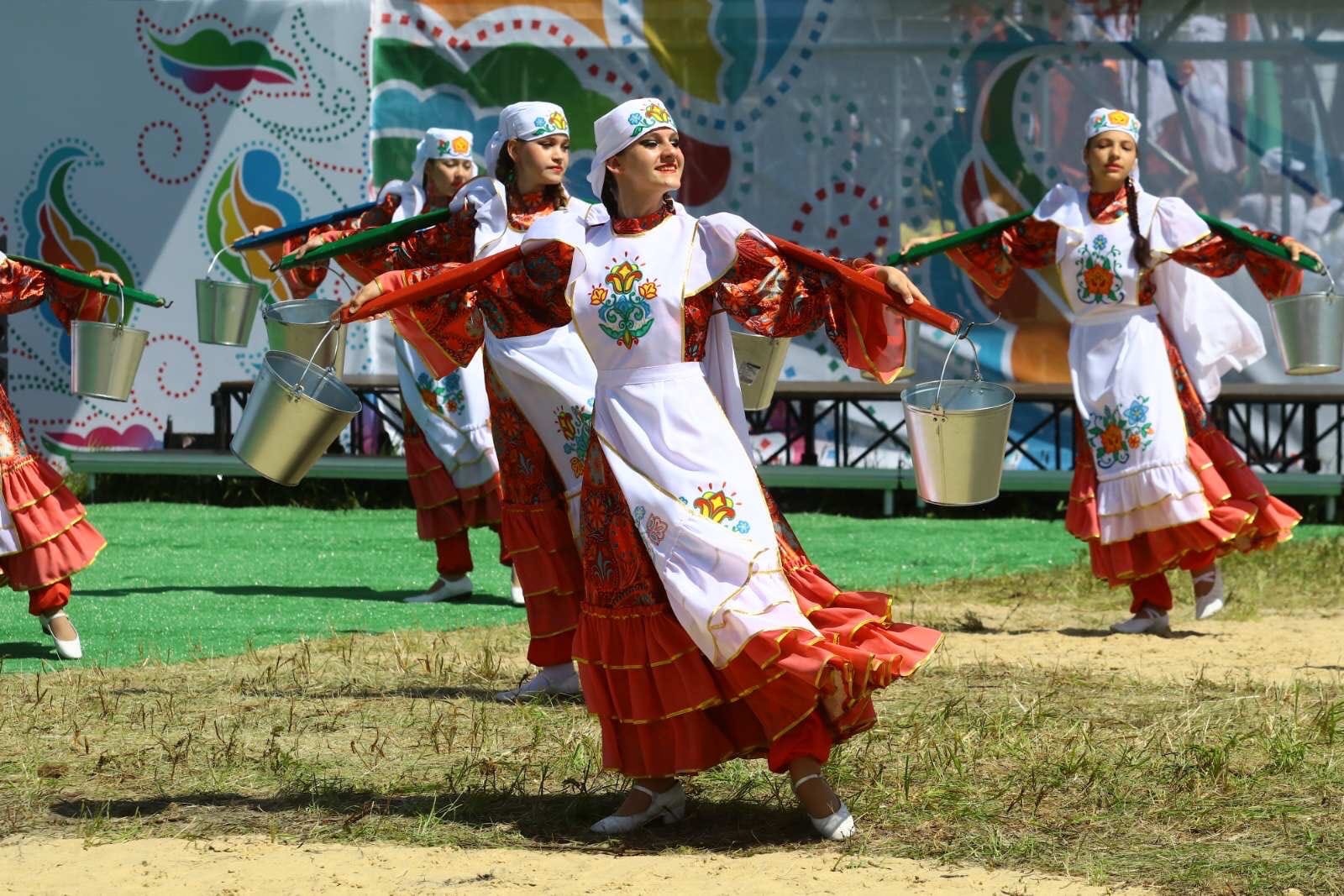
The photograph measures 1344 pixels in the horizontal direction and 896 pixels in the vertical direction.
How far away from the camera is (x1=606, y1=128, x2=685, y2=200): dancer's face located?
432 centimetres

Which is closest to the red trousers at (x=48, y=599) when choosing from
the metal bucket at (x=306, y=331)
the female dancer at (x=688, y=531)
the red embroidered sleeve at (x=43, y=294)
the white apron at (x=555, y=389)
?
the red embroidered sleeve at (x=43, y=294)

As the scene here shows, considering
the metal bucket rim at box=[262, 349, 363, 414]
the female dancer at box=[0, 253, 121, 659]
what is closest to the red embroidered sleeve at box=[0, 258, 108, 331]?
the female dancer at box=[0, 253, 121, 659]

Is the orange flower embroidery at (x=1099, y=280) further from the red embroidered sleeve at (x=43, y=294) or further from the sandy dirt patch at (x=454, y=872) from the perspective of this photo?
the sandy dirt patch at (x=454, y=872)

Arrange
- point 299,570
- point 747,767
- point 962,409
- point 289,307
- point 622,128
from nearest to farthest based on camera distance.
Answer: point 962,409
point 622,128
point 747,767
point 289,307
point 299,570

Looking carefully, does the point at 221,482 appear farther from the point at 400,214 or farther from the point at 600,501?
the point at 600,501

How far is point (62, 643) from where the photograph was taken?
6.51 meters

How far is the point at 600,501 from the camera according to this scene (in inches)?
166

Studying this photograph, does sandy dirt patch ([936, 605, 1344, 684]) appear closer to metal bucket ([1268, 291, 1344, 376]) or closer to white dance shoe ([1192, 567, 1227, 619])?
white dance shoe ([1192, 567, 1227, 619])

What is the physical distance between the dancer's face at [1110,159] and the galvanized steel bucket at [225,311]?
2.95 m

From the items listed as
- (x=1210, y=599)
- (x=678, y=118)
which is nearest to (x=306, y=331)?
(x=1210, y=599)

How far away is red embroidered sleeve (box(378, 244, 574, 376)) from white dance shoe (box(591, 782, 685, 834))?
3.65 feet

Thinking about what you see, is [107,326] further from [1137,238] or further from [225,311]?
[1137,238]

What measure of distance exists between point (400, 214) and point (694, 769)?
4163 mm

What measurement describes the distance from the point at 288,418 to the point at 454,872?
4.06 ft
